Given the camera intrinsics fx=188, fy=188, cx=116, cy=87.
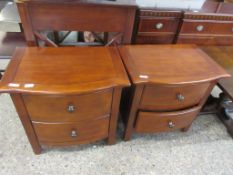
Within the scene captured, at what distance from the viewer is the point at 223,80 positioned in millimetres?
1224

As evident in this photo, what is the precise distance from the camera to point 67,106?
90 cm

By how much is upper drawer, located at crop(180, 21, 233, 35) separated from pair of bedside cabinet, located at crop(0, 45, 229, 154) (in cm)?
15

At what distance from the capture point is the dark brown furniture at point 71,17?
0.99 metres

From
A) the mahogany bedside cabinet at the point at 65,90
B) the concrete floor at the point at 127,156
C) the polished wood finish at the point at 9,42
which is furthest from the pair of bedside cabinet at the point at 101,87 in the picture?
the polished wood finish at the point at 9,42

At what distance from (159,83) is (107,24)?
0.48 m

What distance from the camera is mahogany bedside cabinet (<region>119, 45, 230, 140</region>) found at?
3.16 ft

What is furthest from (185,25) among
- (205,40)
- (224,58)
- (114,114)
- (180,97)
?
(114,114)

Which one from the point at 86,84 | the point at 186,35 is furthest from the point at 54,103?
the point at 186,35

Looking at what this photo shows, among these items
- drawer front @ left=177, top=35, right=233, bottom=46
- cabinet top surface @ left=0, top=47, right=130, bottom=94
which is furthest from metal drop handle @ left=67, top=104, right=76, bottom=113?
drawer front @ left=177, top=35, right=233, bottom=46

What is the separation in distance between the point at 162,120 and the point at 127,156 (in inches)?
13.3

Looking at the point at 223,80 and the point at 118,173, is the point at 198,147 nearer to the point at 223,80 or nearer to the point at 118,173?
the point at 223,80

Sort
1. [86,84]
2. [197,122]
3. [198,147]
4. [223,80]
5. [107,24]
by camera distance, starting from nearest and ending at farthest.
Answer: [86,84] < [107,24] < [223,80] < [198,147] < [197,122]

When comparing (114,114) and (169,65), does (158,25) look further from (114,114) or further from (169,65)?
(114,114)

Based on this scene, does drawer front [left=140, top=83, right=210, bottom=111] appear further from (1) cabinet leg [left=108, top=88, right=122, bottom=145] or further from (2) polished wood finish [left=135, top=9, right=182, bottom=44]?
(2) polished wood finish [left=135, top=9, right=182, bottom=44]
